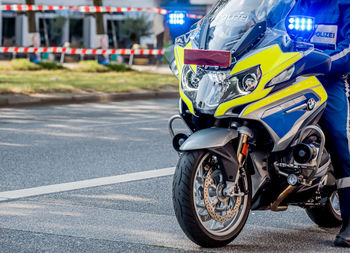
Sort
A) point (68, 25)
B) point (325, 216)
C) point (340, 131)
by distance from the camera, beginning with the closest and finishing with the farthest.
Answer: point (340, 131) < point (325, 216) < point (68, 25)

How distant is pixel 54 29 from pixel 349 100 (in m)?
32.7

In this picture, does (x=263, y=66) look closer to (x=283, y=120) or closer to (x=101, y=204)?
(x=283, y=120)

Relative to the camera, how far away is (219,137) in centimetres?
482

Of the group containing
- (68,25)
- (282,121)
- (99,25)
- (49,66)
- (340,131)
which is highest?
(282,121)

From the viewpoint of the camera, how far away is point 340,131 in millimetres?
5160

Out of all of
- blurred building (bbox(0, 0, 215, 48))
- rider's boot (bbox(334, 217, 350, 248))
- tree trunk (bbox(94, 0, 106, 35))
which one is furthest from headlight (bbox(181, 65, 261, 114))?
blurred building (bbox(0, 0, 215, 48))

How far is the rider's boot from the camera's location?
17.2ft

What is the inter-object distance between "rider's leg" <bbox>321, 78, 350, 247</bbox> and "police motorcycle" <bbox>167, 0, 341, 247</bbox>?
9 centimetres

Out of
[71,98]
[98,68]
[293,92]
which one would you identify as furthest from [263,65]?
[98,68]

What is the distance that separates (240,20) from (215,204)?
3.55ft

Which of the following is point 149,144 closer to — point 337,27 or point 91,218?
point 91,218

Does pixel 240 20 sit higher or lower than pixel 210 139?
higher

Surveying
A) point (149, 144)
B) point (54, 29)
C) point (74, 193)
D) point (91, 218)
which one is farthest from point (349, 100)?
point (54, 29)

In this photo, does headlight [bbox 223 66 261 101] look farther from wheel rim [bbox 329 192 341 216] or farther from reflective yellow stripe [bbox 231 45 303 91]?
wheel rim [bbox 329 192 341 216]
